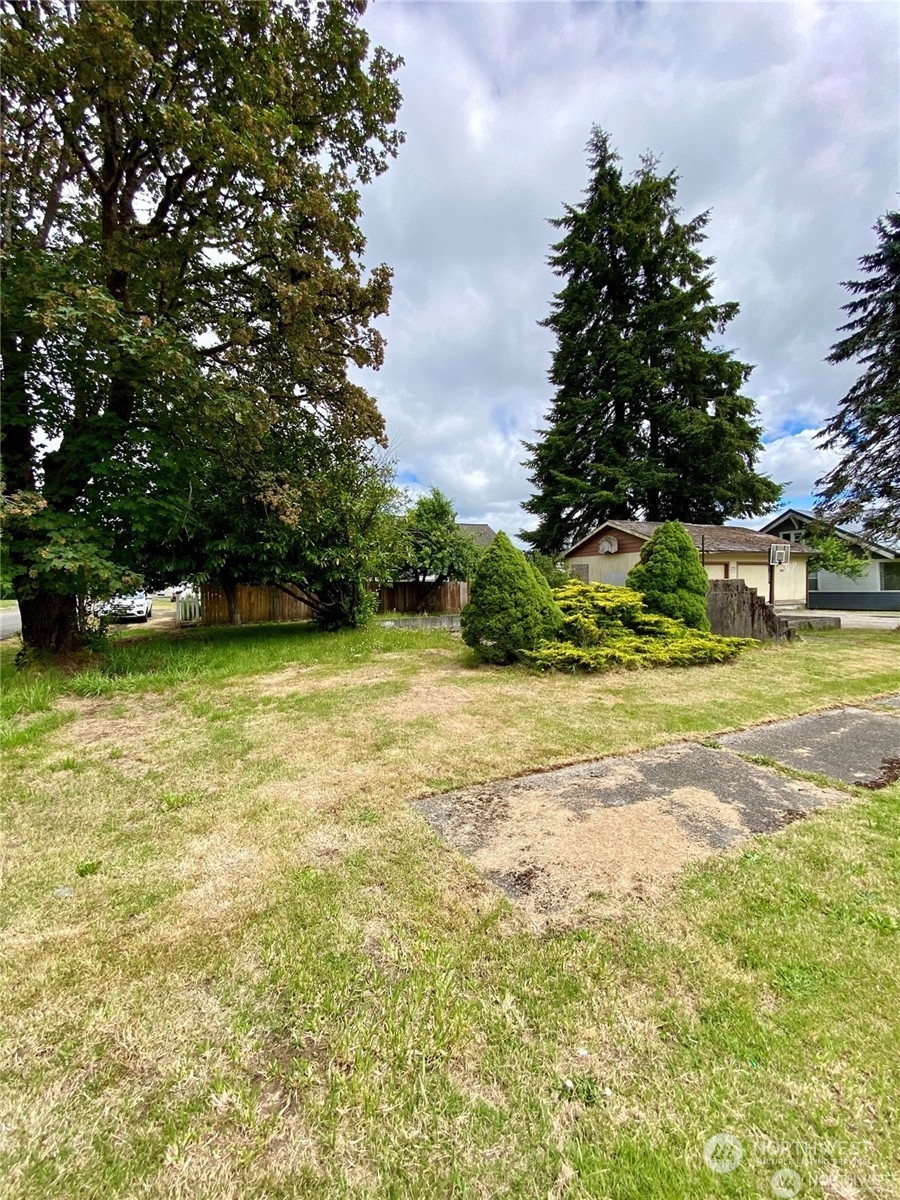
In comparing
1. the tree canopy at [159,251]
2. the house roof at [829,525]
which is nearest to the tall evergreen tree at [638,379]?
the house roof at [829,525]

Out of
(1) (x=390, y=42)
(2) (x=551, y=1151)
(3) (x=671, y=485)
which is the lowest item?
(2) (x=551, y=1151)

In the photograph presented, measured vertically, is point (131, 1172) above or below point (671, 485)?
below

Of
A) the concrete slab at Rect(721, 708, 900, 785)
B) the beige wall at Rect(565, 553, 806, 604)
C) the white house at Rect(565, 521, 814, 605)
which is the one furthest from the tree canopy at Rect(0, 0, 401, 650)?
the beige wall at Rect(565, 553, 806, 604)

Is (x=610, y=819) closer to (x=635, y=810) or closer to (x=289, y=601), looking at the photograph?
(x=635, y=810)

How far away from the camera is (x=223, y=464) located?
27.5 ft

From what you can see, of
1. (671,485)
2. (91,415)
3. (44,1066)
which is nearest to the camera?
(44,1066)

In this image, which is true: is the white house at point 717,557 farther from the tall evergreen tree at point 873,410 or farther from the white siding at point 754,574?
the tall evergreen tree at point 873,410

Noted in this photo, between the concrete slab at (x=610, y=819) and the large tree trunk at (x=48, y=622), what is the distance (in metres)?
6.80

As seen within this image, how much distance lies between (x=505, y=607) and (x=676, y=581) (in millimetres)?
3478

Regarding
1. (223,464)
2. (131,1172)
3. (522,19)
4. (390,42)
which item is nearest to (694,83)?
(522,19)

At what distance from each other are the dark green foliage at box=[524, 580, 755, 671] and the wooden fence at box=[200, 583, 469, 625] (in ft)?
21.8

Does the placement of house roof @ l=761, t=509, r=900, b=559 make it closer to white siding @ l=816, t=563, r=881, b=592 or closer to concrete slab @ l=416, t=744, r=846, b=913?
white siding @ l=816, t=563, r=881, b=592

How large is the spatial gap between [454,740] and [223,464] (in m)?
6.78

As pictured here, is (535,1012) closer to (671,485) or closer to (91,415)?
(91,415)
